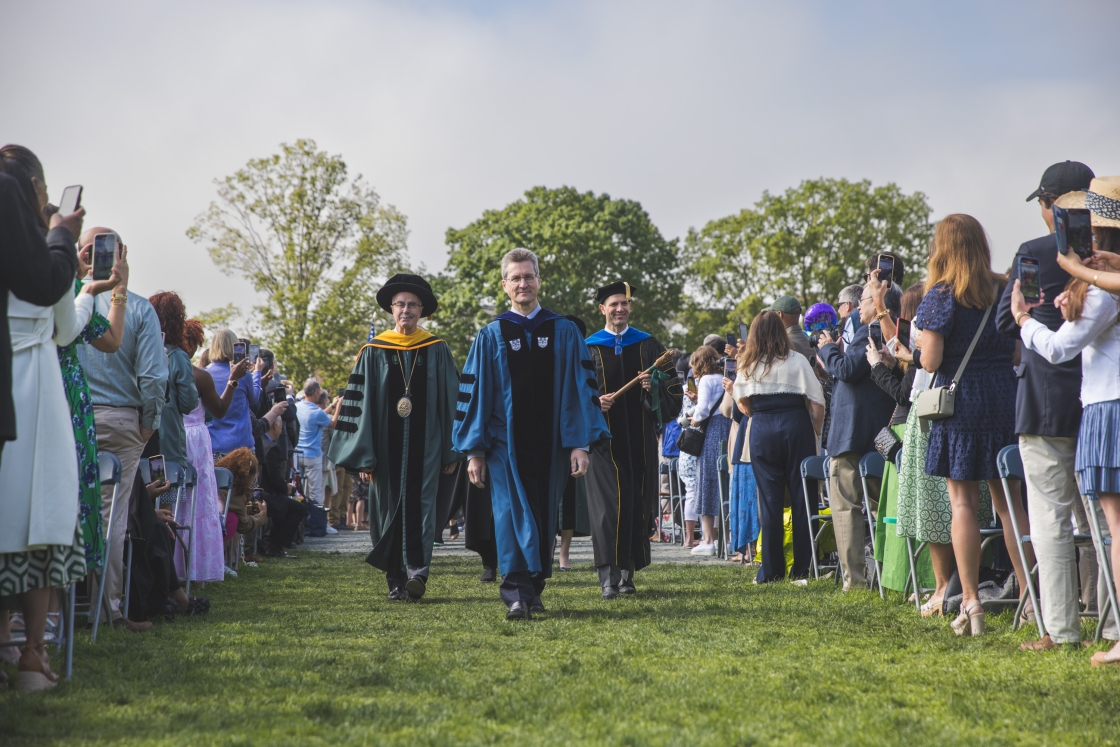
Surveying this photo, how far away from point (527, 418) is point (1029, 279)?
10.5 ft

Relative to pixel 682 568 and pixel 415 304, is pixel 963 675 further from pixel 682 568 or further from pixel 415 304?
pixel 682 568

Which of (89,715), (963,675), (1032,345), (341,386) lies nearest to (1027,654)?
(963,675)

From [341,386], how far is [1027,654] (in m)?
29.1

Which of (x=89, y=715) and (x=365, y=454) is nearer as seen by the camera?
(x=89, y=715)

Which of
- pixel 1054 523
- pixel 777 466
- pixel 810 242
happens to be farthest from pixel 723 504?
pixel 810 242

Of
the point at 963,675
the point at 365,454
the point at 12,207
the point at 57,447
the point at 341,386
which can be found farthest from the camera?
the point at 341,386

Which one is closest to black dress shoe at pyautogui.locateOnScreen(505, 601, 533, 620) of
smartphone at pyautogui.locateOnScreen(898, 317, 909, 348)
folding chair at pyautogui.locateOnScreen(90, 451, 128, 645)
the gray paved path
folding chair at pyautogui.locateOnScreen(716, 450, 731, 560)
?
folding chair at pyautogui.locateOnScreen(90, 451, 128, 645)

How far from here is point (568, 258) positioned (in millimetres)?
41594

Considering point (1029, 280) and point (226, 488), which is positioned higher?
point (1029, 280)

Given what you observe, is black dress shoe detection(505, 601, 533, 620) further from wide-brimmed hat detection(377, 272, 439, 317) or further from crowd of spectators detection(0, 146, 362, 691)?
wide-brimmed hat detection(377, 272, 439, 317)

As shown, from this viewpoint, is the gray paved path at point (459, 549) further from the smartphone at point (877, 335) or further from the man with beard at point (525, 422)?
the smartphone at point (877, 335)

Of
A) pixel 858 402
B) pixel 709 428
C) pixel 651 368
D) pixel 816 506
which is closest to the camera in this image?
pixel 858 402

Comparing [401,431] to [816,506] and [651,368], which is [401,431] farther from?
[816,506]

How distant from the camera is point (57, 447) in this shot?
13.7 feet
